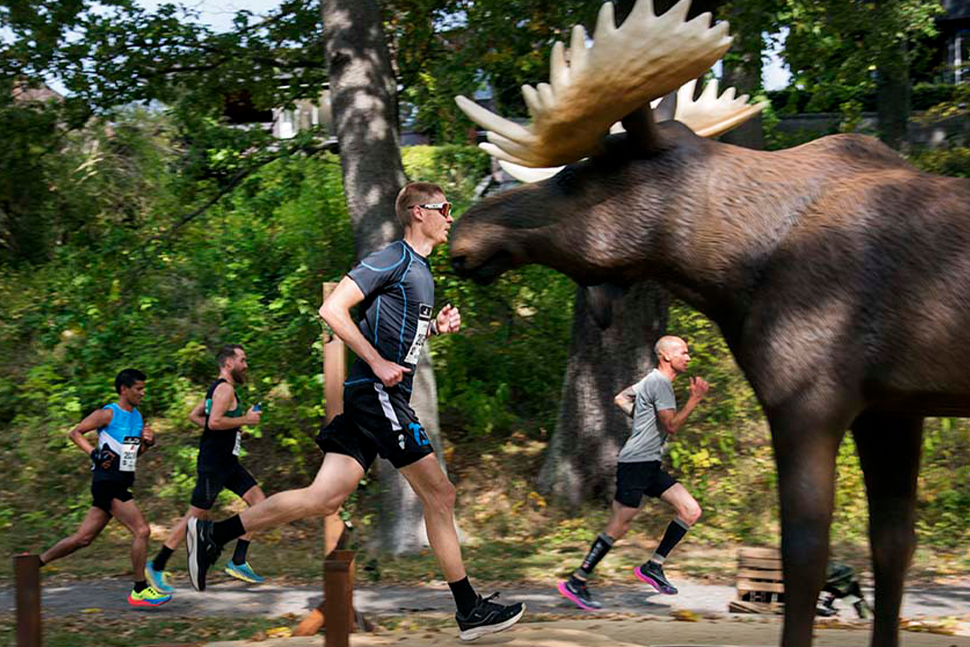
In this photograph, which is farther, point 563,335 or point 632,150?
point 563,335

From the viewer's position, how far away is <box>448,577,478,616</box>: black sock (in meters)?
5.61

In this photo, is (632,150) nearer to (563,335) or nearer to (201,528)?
(201,528)

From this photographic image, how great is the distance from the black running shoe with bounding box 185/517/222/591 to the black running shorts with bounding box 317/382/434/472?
2.72 feet

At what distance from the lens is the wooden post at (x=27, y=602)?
5.27 m

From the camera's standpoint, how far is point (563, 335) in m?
13.7

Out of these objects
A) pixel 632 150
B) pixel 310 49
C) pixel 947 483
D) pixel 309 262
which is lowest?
pixel 947 483

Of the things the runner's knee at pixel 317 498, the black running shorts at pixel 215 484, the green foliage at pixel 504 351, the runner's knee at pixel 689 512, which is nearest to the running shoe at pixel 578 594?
the runner's knee at pixel 689 512

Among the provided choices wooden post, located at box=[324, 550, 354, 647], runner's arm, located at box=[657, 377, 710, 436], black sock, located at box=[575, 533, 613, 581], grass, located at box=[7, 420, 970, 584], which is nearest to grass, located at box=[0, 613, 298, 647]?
grass, located at box=[7, 420, 970, 584]

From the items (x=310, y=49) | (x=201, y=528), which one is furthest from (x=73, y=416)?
(x=201, y=528)

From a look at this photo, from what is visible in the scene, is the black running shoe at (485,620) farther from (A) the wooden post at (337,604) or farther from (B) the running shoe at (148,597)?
(B) the running shoe at (148,597)

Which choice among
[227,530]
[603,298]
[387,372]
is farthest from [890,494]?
[227,530]

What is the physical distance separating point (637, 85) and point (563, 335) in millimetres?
9514

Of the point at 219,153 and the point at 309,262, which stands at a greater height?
the point at 219,153

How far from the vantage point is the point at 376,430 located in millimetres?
5422
